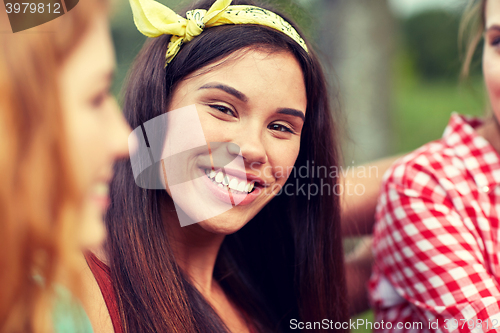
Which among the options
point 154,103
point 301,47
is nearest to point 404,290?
point 301,47

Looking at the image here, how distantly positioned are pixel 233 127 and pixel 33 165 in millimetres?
437

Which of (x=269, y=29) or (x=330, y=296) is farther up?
(x=269, y=29)

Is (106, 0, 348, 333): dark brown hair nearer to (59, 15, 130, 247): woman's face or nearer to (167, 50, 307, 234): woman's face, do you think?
(167, 50, 307, 234): woman's face

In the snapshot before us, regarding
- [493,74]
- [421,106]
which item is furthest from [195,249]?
[421,106]

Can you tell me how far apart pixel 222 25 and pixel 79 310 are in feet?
2.07

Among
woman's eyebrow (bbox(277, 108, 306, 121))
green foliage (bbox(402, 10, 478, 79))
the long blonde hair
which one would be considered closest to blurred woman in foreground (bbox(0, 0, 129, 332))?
the long blonde hair

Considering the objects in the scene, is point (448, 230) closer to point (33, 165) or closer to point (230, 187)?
point (230, 187)

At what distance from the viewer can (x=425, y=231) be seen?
1140mm

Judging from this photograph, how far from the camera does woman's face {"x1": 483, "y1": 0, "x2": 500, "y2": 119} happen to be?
1.20 metres

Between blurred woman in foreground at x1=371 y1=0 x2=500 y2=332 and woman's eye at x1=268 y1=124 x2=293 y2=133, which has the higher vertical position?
woman's eye at x1=268 y1=124 x2=293 y2=133

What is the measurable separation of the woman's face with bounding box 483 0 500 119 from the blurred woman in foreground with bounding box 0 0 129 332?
108cm

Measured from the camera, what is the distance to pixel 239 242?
4.00 ft

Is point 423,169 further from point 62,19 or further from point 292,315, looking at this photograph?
point 62,19

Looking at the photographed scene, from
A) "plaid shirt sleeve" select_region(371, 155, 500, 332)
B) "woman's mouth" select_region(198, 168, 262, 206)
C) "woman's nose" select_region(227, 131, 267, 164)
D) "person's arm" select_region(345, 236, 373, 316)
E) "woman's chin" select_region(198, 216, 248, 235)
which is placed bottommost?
"person's arm" select_region(345, 236, 373, 316)
